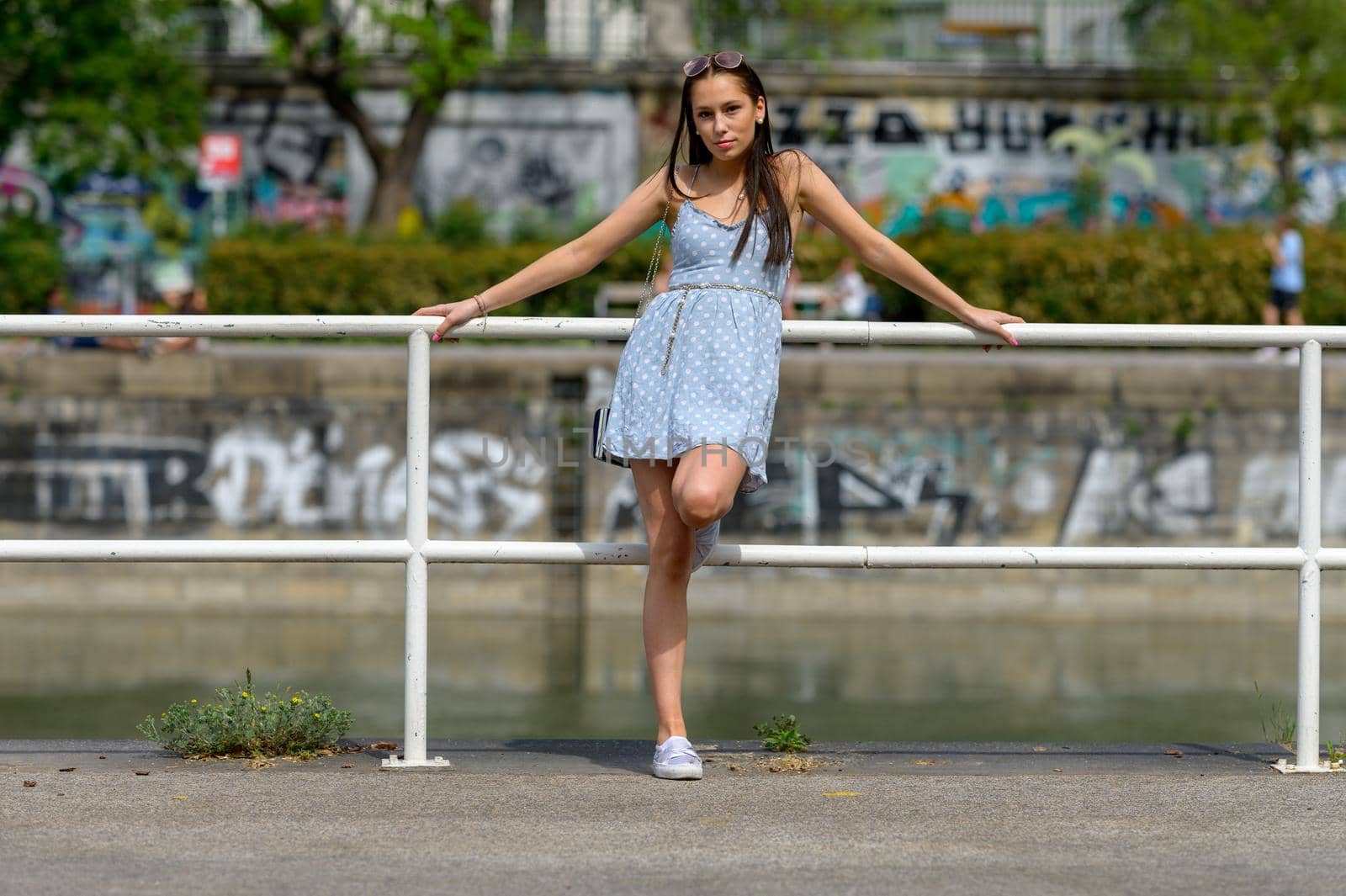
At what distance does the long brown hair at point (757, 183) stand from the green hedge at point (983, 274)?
43.2 feet

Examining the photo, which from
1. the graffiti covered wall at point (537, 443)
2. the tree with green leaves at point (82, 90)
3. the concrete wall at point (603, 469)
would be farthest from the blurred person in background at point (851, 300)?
the tree with green leaves at point (82, 90)

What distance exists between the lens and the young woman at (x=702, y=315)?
4.19 m

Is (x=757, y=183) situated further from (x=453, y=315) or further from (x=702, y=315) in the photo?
(x=453, y=315)

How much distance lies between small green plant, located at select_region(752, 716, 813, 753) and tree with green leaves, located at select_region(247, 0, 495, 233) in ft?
52.0

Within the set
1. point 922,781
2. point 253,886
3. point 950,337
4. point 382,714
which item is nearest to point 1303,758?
point 922,781

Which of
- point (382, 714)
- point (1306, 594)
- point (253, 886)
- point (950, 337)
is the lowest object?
point (382, 714)

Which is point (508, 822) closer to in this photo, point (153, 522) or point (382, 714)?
point (382, 714)

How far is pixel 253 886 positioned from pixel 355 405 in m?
13.5

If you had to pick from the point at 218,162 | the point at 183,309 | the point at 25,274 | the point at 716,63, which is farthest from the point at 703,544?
the point at 218,162

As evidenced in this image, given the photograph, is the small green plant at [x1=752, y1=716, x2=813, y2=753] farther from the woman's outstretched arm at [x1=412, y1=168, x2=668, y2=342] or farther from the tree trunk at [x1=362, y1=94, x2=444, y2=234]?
the tree trunk at [x1=362, y1=94, x2=444, y2=234]

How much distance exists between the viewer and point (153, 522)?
16.6 meters

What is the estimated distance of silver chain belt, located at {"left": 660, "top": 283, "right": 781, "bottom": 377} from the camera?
4.25m

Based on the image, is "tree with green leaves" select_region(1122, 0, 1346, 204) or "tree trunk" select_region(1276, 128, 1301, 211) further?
"tree trunk" select_region(1276, 128, 1301, 211)

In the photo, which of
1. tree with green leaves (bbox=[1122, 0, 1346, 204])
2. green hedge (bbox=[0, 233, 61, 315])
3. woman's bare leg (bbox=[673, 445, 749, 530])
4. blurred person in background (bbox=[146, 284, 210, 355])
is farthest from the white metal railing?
tree with green leaves (bbox=[1122, 0, 1346, 204])
